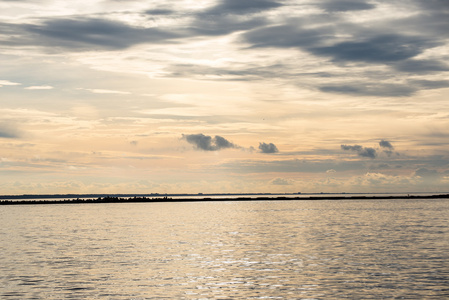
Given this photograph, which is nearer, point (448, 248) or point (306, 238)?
point (448, 248)

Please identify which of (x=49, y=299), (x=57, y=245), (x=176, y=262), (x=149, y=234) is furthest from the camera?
(x=149, y=234)

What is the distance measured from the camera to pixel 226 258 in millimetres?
44250

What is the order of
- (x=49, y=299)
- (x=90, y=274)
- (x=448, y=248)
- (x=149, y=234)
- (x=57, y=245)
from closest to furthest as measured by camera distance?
1. (x=49, y=299)
2. (x=90, y=274)
3. (x=448, y=248)
4. (x=57, y=245)
5. (x=149, y=234)

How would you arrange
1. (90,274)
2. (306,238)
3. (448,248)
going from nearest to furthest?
(90,274) < (448,248) < (306,238)

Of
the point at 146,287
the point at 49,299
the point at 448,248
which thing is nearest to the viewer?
the point at 49,299

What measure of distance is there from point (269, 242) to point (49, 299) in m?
31.9

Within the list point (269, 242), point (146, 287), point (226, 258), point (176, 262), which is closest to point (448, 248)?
point (269, 242)

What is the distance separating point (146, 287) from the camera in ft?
105

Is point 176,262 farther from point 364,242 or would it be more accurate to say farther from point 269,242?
point 364,242

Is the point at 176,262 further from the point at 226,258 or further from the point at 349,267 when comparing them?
the point at 349,267

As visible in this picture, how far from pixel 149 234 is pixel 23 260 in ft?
86.1

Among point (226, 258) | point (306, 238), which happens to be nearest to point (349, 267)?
point (226, 258)

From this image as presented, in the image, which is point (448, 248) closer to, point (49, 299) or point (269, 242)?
point (269, 242)

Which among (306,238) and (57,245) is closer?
(57,245)
